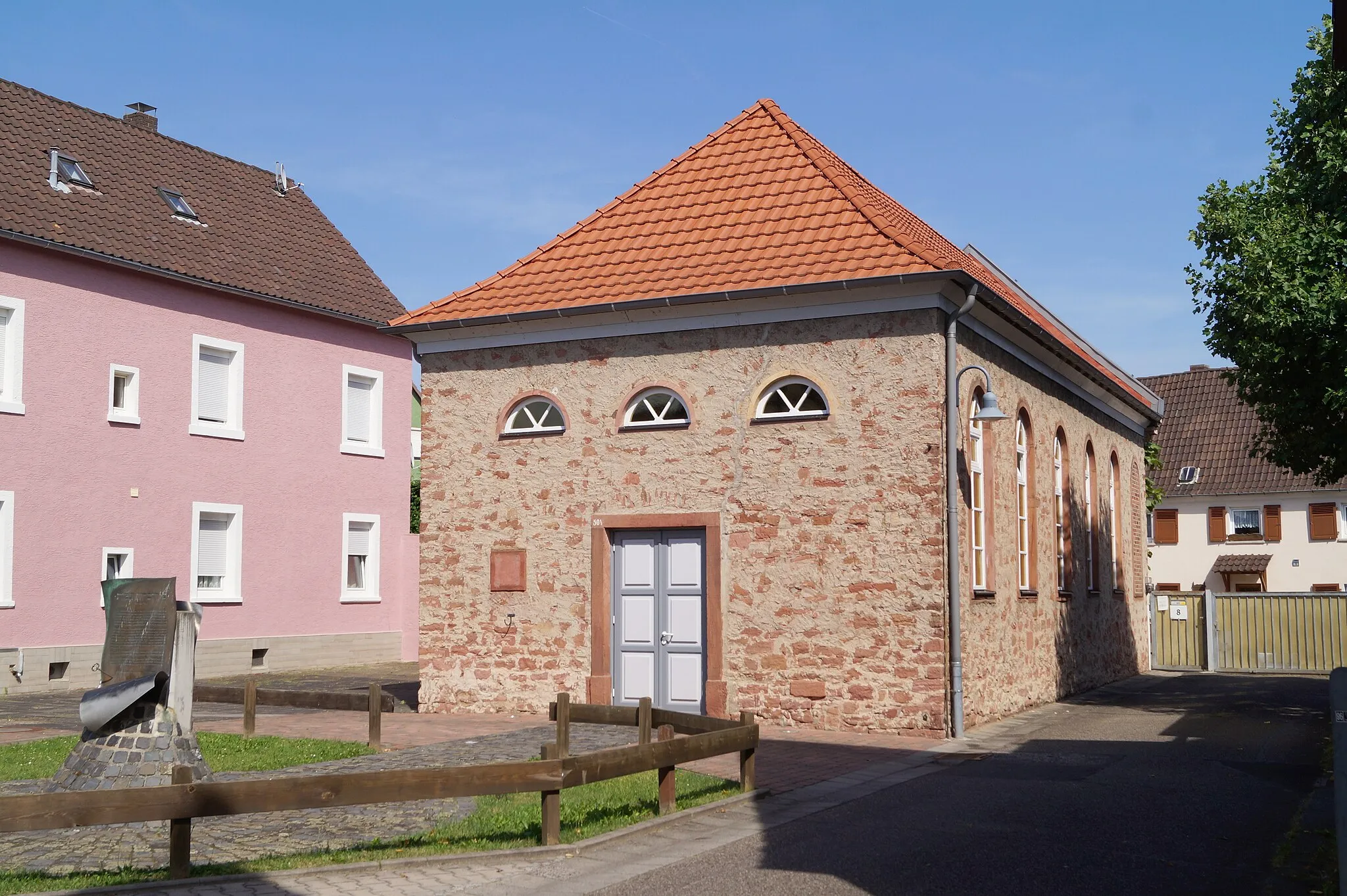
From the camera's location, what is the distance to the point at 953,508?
49.0 feet

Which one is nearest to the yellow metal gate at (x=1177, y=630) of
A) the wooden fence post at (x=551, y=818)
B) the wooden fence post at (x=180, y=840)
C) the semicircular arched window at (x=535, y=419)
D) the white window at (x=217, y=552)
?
the semicircular arched window at (x=535, y=419)

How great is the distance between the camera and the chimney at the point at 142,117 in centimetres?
2889

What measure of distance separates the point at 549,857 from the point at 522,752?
461cm

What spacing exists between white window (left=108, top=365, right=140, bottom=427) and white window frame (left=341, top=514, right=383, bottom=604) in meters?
5.38

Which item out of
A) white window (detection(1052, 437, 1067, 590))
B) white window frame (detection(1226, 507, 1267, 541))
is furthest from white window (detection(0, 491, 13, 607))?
white window frame (detection(1226, 507, 1267, 541))

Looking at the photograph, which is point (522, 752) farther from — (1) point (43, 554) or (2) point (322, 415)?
(2) point (322, 415)

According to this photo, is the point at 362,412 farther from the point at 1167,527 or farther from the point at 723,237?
the point at 1167,527

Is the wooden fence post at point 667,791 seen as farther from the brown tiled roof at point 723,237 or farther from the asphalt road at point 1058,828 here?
the brown tiled roof at point 723,237

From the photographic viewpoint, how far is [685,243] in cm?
1731

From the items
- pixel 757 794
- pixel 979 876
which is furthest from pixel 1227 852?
pixel 757 794

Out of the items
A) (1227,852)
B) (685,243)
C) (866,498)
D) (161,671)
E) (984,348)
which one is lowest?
(1227,852)

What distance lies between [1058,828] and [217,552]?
63.3ft

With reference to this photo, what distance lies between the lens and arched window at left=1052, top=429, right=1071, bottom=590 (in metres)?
20.4

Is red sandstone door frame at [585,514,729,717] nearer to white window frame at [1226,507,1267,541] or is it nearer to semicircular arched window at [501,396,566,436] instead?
semicircular arched window at [501,396,566,436]
